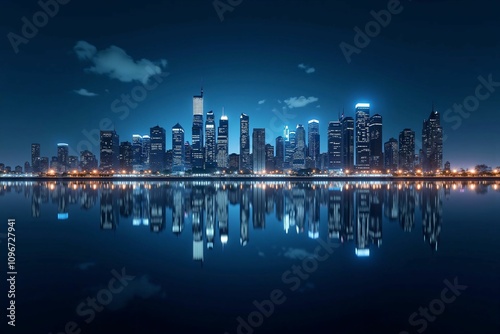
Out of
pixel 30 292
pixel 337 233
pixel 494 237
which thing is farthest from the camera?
pixel 337 233

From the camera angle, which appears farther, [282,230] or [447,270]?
[282,230]

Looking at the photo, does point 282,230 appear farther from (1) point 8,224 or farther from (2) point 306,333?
(1) point 8,224

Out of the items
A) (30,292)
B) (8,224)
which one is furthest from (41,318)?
(8,224)
